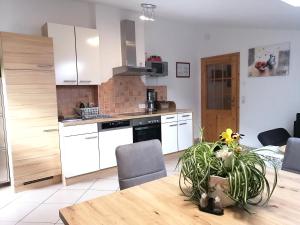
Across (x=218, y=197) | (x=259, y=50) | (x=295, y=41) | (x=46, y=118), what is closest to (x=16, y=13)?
(x=46, y=118)

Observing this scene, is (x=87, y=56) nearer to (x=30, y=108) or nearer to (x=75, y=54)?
(x=75, y=54)

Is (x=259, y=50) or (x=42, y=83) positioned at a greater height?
(x=259, y=50)

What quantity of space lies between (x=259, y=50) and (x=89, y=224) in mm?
4511

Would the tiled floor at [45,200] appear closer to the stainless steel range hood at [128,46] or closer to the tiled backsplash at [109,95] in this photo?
the tiled backsplash at [109,95]

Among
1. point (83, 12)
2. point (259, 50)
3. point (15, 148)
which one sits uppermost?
point (83, 12)

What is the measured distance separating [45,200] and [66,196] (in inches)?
9.2

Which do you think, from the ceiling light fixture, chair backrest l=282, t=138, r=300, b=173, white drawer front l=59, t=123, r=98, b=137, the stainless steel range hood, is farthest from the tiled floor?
the ceiling light fixture

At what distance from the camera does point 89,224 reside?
982 millimetres

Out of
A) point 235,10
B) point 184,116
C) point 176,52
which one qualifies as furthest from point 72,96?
point 235,10

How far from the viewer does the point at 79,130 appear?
10.6 ft

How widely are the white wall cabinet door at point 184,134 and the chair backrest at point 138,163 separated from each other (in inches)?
105

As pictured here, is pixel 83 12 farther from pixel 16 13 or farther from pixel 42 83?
pixel 42 83

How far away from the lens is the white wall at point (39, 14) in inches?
130

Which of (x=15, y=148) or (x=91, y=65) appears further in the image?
(x=91, y=65)
